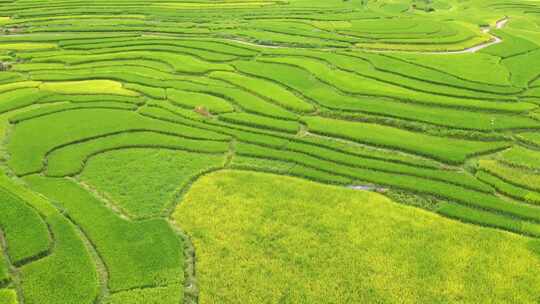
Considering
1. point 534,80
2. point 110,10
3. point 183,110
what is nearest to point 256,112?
point 183,110

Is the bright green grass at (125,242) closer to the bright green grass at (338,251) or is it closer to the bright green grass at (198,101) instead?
the bright green grass at (338,251)

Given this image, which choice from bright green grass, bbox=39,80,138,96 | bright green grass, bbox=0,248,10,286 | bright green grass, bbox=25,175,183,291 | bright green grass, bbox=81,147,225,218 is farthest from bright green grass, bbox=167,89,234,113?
bright green grass, bbox=0,248,10,286

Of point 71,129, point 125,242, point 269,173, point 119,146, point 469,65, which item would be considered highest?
point 469,65

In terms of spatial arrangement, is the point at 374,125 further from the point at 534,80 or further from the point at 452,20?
the point at 452,20

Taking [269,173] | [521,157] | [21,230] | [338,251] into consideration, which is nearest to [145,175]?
[21,230]

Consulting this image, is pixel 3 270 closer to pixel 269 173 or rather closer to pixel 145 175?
pixel 145 175

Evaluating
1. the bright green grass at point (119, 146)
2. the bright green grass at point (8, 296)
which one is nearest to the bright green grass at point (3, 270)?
the bright green grass at point (8, 296)
